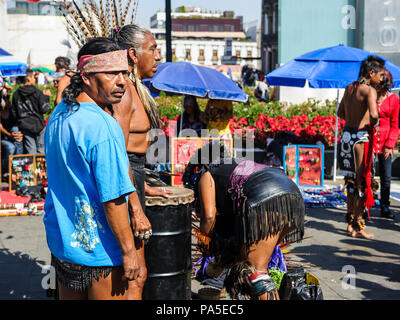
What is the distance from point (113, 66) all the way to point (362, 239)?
186 inches

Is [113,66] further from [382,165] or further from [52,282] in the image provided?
[382,165]

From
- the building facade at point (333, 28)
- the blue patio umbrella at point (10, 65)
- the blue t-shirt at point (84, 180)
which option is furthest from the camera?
the building facade at point (333, 28)

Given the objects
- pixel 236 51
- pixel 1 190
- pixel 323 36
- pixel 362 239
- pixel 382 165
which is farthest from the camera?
pixel 236 51

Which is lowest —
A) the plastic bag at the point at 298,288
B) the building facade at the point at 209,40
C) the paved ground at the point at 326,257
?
the paved ground at the point at 326,257

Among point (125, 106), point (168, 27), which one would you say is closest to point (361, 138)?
point (125, 106)

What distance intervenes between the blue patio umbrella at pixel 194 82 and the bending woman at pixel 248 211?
421cm

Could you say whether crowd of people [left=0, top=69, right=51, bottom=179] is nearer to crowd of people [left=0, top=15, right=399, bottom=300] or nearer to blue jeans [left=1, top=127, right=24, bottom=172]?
blue jeans [left=1, top=127, right=24, bottom=172]

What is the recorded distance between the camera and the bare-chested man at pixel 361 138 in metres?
6.59

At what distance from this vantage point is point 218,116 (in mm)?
9016

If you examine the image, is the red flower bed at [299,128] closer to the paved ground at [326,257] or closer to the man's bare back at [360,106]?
the paved ground at [326,257]

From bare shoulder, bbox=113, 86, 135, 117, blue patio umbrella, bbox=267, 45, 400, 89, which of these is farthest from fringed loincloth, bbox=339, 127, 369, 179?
bare shoulder, bbox=113, 86, 135, 117

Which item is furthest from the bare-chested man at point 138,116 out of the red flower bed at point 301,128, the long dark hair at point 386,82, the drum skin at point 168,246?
the red flower bed at point 301,128

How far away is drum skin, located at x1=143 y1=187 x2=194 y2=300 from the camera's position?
367 cm

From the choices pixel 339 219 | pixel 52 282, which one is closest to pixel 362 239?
pixel 339 219
